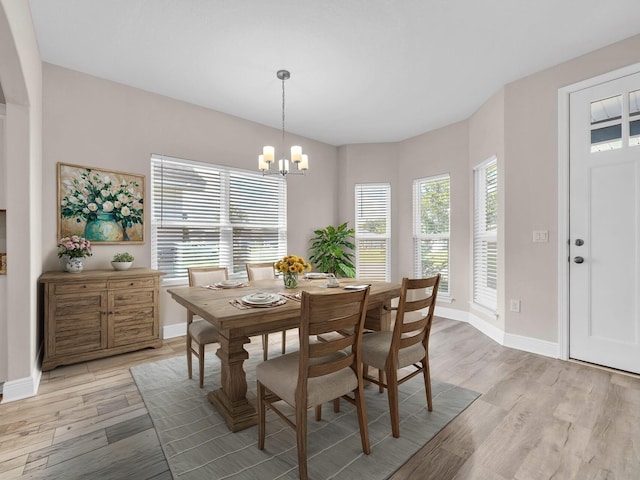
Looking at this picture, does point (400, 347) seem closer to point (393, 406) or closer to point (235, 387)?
point (393, 406)

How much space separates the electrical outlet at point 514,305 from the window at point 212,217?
313 centimetres

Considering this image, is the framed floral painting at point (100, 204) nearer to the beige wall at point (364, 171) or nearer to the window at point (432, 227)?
the beige wall at point (364, 171)

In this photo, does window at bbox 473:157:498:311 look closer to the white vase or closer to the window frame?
the window frame

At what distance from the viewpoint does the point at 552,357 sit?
3162 millimetres

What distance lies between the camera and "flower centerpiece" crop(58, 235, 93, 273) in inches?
118

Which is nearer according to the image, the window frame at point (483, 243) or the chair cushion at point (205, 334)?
the chair cushion at point (205, 334)

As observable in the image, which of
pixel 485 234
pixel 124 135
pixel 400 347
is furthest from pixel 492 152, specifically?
pixel 124 135

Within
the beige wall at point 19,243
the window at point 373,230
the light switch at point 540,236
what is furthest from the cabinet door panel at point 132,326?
the light switch at point 540,236

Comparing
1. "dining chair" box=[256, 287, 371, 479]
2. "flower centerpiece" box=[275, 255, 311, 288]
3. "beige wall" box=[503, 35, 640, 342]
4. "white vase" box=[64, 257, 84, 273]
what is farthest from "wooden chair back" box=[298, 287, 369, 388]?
"white vase" box=[64, 257, 84, 273]

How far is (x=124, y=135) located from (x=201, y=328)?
248 cm

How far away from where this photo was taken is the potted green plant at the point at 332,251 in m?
5.19

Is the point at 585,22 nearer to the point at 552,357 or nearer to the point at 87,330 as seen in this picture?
the point at 552,357

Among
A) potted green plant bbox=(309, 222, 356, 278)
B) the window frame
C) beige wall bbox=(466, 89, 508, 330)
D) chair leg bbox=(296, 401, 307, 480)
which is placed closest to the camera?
chair leg bbox=(296, 401, 307, 480)

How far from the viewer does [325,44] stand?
2764 mm
